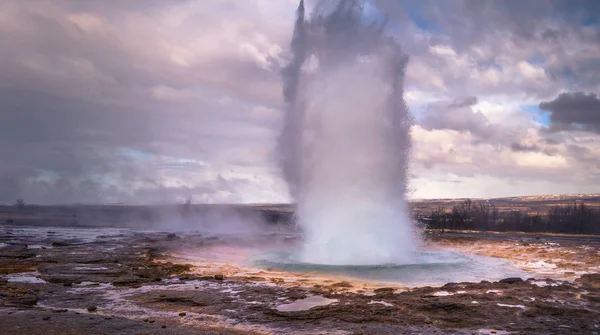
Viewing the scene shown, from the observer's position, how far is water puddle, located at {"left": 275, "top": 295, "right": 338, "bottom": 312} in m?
11.4

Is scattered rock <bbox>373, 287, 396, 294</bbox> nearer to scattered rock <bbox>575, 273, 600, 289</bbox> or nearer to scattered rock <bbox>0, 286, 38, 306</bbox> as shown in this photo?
scattered rock <bbox>575, 273, 600, 289</bbox>

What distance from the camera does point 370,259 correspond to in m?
21.7

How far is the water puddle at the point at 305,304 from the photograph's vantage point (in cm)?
1144

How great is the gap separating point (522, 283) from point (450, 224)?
56.4 metres

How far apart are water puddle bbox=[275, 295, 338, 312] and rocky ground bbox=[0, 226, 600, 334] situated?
28 millimetres

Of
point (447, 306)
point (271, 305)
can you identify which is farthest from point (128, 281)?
point (447, 306)

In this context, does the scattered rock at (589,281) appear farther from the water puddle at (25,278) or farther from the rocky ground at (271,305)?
the water puddle at (25,278)

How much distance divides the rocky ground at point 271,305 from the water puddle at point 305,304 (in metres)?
0.03

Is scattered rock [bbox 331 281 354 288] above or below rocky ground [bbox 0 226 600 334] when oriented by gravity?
below

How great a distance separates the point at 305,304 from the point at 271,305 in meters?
0.96

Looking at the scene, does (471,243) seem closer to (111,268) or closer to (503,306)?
(503,306)

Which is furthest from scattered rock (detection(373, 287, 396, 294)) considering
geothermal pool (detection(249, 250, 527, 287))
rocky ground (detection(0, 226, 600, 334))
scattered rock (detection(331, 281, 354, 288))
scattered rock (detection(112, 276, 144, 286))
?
scattered rock (detection(112, 276, 144, 286))

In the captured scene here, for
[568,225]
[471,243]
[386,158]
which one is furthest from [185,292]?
[568,225]

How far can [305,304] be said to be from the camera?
12062 mm
